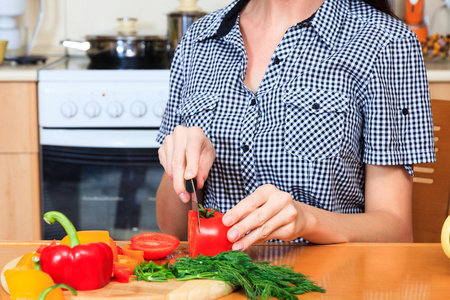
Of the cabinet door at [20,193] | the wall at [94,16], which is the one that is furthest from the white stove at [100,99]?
the wall at [94,16]

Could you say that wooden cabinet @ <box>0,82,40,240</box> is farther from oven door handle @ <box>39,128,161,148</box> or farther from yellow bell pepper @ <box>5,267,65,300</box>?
yellow bell pepper @ <box>5,267,65,300</box>

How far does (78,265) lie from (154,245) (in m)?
0.16

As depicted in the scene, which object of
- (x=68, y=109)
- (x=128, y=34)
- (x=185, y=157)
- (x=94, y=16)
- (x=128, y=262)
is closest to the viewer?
(x=128, y=262)

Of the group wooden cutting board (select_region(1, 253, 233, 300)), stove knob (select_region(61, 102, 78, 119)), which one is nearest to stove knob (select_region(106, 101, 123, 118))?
stove knob (select_region(61, 102, 78, 119))

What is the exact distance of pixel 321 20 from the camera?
1269 mm

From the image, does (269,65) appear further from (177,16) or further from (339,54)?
(177,16)

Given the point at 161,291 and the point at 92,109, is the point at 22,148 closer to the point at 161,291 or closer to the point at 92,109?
the point at 92,109

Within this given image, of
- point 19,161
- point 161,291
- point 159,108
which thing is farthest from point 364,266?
point 19,161

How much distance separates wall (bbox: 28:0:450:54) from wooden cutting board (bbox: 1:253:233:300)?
1902mm

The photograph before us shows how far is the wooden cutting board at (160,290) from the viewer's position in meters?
0.75

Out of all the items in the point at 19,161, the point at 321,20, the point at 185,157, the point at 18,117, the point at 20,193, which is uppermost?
the point at 321,20

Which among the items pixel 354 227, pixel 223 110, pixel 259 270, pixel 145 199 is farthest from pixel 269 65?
pixel 145 199

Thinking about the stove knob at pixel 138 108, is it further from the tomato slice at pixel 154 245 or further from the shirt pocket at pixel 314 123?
the tomato slice at pixel 154 245

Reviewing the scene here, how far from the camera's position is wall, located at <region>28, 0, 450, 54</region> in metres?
2.57
